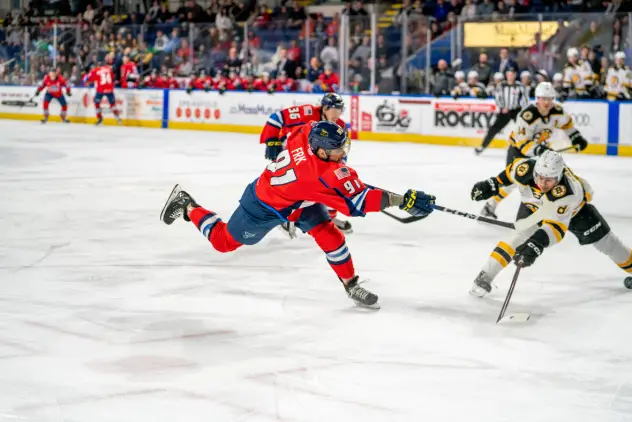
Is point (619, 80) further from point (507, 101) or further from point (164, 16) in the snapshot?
point (164, 16)

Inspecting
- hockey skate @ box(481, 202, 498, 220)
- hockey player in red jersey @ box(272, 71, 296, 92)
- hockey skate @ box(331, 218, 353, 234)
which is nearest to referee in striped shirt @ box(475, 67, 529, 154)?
hockey player in red jersey @ box(272, 71, 296, 92)

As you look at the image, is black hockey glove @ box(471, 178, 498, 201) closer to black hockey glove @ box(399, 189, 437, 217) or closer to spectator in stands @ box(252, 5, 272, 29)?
black hockey glove @ box(399, 189, 437, 217)

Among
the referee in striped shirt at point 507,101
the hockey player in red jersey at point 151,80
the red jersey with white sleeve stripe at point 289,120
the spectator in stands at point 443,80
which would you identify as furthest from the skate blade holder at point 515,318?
the hockey player in red jersey at point 151,80

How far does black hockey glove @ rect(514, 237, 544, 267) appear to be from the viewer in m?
4.81

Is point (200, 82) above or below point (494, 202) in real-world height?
above

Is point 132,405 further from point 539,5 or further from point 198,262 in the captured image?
point 539,5

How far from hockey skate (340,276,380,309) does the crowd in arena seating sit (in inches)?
A: 379

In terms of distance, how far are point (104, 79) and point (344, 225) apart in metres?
12.5

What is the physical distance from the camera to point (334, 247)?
196 inches

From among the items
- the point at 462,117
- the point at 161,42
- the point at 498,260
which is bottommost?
the point at 498,260

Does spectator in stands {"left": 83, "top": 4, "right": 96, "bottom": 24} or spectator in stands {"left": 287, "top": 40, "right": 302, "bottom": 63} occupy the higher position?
spectator in stands {"left": 83, "top": 4, "right": 96, "bottom": 24}

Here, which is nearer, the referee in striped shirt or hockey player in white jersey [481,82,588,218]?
hockey player in white jersey [481,82,588,218]

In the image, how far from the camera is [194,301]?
16.8 ft

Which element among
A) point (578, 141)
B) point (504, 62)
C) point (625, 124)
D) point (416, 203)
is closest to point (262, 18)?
point (504, 62)
